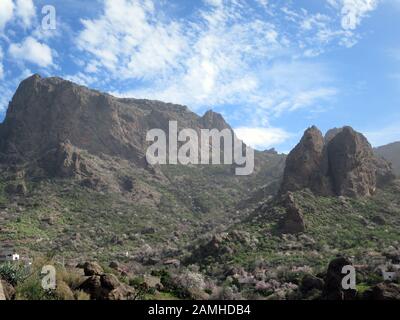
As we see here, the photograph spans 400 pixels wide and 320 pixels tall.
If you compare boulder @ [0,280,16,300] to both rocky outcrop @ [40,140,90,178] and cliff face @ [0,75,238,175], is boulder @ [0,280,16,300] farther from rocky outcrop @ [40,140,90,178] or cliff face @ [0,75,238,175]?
cliff face @ [0,75,238,175]

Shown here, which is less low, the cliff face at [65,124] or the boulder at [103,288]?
the cliff face at [65,124]

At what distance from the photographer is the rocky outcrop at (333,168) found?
201 ft

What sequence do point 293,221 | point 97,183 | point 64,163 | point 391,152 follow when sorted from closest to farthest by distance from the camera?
1. point 293,221
2. point 97,183
3. point 64,163
4. point 391,152

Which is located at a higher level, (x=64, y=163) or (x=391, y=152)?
(x=391, y=152)

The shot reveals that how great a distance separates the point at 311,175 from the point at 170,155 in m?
67.3

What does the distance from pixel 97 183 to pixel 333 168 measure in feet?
151

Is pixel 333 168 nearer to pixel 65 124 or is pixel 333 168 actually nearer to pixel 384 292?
pixel 384 292

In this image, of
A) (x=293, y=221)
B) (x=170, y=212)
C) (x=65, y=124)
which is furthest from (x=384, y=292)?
(x=65, y=124)

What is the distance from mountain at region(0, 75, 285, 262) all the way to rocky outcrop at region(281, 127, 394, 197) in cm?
1760

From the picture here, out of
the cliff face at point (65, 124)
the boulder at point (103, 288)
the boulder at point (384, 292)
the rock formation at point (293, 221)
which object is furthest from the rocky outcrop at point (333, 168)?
the cliff face at point (65, 124)

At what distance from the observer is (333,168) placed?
6397 centimetres
